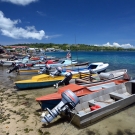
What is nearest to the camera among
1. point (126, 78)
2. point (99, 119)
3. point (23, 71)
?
point (99, 119)

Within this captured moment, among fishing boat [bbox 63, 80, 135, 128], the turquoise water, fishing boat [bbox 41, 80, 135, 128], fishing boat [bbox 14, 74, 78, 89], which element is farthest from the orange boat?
the turquoise water

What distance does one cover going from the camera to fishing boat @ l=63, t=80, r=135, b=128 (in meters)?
6.67

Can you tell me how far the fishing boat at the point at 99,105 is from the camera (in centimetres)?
667

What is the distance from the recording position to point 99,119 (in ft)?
24.0

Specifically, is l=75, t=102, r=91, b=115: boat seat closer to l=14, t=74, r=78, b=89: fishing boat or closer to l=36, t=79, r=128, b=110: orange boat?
l=36, t=79, r=128, b=110: orange boat

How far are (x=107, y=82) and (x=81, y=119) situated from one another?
5.79 meters

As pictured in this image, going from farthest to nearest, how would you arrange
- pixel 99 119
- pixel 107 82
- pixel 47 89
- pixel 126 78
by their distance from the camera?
pixel 47 89 → pixel 126 78 → pixel 107 82 → pixel 99 119

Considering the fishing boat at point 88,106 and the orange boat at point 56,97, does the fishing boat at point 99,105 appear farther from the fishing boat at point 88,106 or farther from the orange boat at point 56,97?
the orange boat at point 56,97

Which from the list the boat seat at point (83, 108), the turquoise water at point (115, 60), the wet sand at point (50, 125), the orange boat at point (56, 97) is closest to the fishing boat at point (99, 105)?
the boat seat at point (83, 108)

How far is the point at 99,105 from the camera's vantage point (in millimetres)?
7871

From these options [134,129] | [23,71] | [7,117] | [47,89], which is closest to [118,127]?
[134,129]

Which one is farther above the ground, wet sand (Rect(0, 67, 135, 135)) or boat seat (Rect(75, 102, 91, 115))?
boat seat (Rect(75, 102, 91, 115))

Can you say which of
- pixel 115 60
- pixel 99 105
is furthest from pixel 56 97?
pixel 115 60

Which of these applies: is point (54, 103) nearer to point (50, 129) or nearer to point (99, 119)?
point (50, 129)
